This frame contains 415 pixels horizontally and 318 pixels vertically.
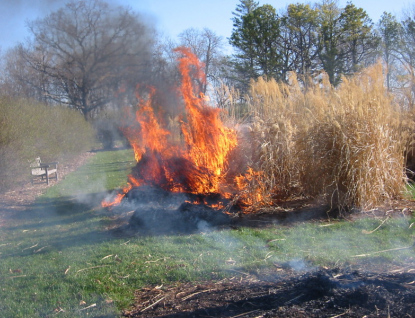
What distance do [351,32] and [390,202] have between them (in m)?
16.3

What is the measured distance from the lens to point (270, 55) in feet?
65.9

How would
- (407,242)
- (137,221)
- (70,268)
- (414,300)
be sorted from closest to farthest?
(414,300) → (70,268) → (407,242) → (137,221)

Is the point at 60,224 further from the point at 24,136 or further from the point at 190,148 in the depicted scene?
the point at 24,136

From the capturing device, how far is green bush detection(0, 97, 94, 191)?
1101cm

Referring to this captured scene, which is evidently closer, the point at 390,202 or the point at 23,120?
the point at 390,202

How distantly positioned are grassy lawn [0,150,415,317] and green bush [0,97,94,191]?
441cm

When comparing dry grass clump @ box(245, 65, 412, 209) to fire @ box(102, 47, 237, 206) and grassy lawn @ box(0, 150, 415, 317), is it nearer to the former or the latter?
grassy lawn @ box(0, 150, 415, 317)

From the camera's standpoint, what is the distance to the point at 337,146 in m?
6.63

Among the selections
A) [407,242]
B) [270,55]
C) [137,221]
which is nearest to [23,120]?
[137,221]

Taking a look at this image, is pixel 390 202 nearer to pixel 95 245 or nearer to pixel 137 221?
pixel 137 221

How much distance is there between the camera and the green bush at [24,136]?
11008 mm

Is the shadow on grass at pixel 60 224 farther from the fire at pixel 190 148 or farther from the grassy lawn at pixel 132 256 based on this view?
the fire at pixel 190 148

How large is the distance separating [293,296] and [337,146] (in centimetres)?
378

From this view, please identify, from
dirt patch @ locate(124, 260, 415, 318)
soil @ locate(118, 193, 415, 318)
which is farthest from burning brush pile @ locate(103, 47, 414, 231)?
dirt patch @ locate(124, 260, 415, 318)
